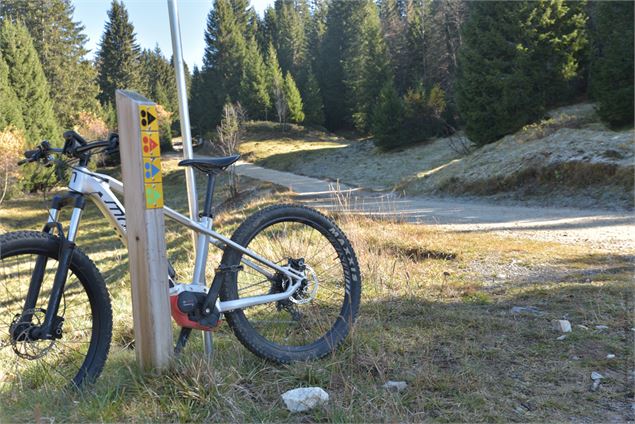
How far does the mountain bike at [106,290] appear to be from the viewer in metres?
2.41

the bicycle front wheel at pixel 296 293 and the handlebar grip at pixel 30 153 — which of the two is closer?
the handlebar grip at pixel 30 153

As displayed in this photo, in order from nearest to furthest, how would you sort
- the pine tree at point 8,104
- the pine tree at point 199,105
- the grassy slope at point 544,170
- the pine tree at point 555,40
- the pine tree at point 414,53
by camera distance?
1. the grassy slope at point 544,170
2. the pine tree at point 555,40
3. the pine tree at point 8,104
4. the pine tree at point 414,53
5. the pine tree at point 199,105

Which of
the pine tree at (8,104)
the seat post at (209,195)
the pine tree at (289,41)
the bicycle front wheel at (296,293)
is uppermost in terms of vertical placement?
the pine tree at (289,41)

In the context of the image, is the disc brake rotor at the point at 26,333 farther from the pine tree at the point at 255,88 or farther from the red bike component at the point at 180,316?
the pine tree at the point at 255,88

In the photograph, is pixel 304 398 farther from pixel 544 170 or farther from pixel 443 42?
pixel 443 42

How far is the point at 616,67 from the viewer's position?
64.3 feet

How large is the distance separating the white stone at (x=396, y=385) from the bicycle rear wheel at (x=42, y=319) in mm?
1412

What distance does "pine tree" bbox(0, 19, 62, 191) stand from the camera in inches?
1142

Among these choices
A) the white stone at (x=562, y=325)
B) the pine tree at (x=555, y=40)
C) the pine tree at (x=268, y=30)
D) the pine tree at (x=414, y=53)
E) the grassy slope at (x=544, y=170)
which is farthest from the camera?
the pine tree at (x=268, y=30)

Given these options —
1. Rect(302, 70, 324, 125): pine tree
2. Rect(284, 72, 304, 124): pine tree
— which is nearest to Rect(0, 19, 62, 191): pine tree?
Rect(284, 72, 304, 124): pine tree

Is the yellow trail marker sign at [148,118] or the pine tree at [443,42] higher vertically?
the pine tree at [443,42]

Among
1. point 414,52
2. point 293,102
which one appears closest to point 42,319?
point 414,52

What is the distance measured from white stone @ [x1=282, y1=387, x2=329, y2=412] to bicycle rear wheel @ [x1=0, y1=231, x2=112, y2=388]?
0.97m

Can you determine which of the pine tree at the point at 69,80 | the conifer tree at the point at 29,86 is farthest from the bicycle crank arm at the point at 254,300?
the pine tree at the point at 69,80
